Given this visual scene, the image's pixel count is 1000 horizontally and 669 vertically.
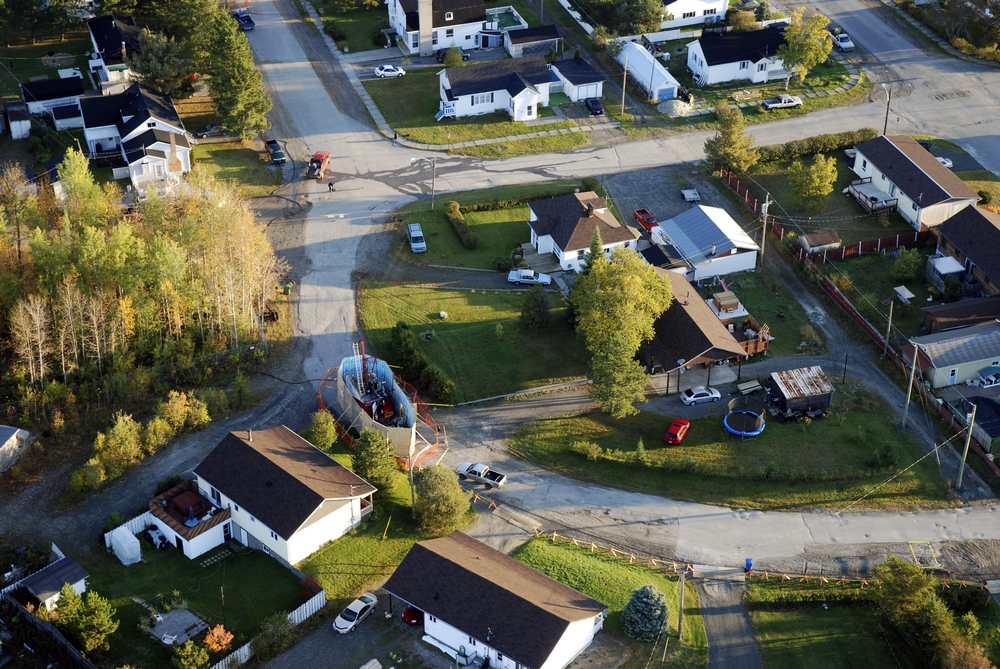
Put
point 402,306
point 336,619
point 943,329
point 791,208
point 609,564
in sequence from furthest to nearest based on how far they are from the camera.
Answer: point 791,208 → point 402,306 → point 943,329 → point 609,564 → point 336,619

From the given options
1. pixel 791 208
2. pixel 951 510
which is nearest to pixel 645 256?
pixel 791 208

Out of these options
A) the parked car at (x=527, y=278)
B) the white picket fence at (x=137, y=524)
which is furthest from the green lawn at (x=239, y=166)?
the white picket fence at (x=137, y=524)

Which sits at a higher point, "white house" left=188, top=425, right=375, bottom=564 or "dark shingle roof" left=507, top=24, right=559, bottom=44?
"dark shingle roof" left=507, top=24, right=559, bottom=44

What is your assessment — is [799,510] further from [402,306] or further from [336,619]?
[402,306]

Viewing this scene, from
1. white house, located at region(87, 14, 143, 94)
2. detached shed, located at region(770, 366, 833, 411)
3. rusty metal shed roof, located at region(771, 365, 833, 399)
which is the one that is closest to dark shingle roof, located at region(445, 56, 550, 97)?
white house, located at region(87, 14, 143, 94)

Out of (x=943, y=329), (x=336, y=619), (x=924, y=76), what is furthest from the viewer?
(x=924, y=76)

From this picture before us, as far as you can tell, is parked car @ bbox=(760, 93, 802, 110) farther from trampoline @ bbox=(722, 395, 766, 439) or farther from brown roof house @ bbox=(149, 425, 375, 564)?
brown roof house @ bbox=(149, 425, 375, 564)
